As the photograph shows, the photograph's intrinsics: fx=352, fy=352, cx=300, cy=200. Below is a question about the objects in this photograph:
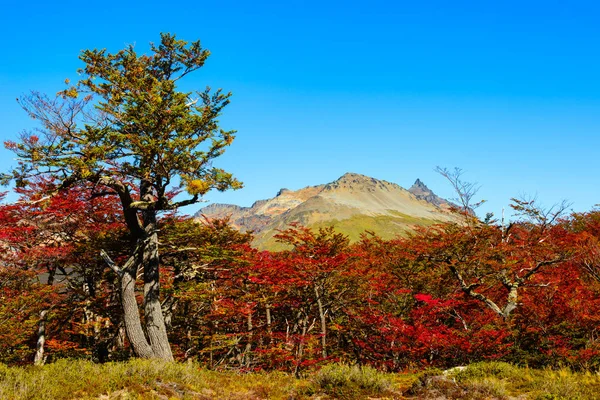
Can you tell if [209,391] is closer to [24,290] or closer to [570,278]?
[24,290]

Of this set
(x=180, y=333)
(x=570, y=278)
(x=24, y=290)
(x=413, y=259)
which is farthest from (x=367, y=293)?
(x=24, y=290)

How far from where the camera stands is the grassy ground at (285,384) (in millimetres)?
6668

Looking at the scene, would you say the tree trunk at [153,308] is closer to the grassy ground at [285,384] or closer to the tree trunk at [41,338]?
the grassy ground at [285,384]

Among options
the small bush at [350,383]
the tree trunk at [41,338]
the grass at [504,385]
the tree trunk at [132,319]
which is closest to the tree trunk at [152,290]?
the tree trunk at [132,319]

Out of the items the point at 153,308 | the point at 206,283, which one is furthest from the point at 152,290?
the point at 206,283

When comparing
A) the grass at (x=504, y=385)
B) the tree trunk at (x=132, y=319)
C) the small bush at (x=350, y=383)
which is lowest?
the grass at (x=504, y=385)

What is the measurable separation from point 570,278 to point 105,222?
73.9ft

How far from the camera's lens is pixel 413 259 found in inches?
723

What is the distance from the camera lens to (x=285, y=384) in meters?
8.81

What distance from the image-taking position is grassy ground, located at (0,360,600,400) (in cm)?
667

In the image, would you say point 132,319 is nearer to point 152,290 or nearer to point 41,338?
point 152,290

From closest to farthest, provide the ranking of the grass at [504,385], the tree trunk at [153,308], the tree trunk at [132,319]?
1. the grass at [504,385]
2. the tree trunk at [132,319]
3. the tree trunk at [153,308]

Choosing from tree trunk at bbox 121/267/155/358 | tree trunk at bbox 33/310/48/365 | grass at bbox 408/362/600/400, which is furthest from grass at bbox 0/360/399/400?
tree trunk at bbox 33/310/48/365

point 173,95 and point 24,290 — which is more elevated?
point 173,95
